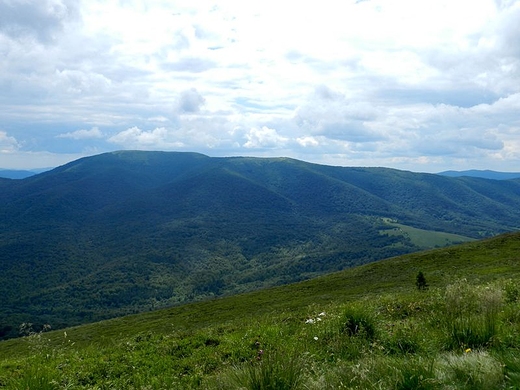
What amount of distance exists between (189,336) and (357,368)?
9769 mm

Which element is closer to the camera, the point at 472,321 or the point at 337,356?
the point at 472,321

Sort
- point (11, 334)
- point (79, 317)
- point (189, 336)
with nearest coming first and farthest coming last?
point (189, 336), point (11, 334), point (79, 317)

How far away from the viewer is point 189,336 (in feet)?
46.5

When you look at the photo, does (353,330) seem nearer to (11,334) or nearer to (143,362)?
(143,362)

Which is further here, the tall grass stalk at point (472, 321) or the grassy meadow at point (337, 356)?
the tall grass stalk at point (472, 321)

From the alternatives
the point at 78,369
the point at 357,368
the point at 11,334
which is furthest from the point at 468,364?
the point at 11,334

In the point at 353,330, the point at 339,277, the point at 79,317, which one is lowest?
the point at 79,317

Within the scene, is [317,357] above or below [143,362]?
above

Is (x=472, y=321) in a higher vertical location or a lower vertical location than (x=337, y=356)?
higher

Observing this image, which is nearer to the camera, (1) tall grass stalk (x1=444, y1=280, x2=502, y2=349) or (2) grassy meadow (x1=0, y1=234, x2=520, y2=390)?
(2) grassy meadow (x1=0, y1=234, x2=520, y2=390)

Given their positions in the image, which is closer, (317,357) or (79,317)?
(317,357)

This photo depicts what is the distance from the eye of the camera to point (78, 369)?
10859 mm

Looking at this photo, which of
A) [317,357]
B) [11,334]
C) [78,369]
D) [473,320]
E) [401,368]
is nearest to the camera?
[401,368]

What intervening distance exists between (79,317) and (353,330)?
669 ft
